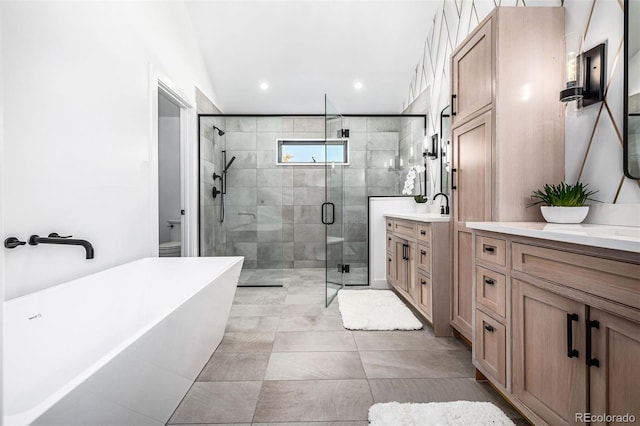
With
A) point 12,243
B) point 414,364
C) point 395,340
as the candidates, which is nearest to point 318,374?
point 414,364

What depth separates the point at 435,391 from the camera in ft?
5.91

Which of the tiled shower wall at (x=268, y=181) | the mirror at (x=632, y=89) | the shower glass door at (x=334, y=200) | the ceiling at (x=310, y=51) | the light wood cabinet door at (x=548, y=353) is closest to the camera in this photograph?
the light wood cabinet door at (x=548, y=353)

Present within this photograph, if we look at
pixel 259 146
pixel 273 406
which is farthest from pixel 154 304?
pixel 259 146

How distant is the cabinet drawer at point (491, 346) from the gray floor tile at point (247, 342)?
128 centimetres

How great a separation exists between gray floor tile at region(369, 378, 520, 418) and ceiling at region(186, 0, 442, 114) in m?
3.65

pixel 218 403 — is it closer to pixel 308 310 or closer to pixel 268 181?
pixel 308 310

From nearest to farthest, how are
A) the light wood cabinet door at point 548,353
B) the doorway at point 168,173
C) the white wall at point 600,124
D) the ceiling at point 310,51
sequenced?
the light wood cabinet door at point 548,353, the white wall at point 600,124, the ceiling at point 310,51, the doorway at point 168,173

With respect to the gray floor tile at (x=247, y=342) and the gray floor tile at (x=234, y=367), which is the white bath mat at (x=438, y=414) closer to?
the gray floor tile at (x=234, y=367)

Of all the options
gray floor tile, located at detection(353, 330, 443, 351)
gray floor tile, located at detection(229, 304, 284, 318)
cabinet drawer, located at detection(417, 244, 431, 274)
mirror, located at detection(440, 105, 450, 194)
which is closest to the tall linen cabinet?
cabinet drawer, located at detection(417, 244, 431, 274)

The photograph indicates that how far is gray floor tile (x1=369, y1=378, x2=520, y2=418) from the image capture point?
1726 millimetres

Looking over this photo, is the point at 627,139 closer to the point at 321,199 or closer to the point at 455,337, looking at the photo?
the point at 455,337

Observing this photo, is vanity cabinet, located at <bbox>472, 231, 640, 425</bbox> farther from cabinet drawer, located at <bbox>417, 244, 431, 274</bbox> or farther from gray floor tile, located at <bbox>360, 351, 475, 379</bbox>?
cabinet drawer, located at <bbox>417, 244, 431, 274</bbox>

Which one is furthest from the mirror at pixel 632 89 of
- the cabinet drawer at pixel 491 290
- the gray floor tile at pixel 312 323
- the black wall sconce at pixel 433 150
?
the black wall sconce at pixel 433 150

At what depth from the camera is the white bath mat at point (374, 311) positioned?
2727mm
